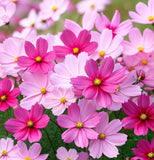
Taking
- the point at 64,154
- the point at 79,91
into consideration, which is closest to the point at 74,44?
the point at 79,91

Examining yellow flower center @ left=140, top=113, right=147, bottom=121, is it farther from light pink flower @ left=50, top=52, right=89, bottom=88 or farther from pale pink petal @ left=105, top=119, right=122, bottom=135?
light pink flower @ left=50, top=52, right=89, bottom=88

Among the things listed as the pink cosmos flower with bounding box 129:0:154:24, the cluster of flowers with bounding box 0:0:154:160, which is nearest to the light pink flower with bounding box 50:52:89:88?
the cluster of flowers with bounding box 0:0:154:160

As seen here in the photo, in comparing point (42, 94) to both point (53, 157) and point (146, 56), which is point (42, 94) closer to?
point (53, 157)

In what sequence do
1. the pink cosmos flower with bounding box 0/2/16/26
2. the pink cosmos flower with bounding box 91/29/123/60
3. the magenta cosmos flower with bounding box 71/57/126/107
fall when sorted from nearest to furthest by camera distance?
the magenta cosmos flower with bounding box 71/57/126/107, the pink cosmos flower with bounding box 91/29/123/60, the pink cosmos flower with bounding box 0/2/16/26

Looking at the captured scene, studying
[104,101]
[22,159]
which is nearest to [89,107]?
[104,101]

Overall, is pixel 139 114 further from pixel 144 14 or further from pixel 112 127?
pixel 144 14

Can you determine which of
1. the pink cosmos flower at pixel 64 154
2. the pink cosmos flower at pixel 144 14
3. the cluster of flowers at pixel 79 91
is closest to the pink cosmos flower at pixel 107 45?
the cluster of flowers at pixel 79 91

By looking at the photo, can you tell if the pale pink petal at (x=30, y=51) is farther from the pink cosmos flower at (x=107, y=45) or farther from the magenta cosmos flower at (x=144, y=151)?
the magenta cosmos flower at (x=144, y=151)
